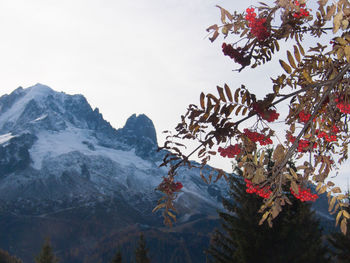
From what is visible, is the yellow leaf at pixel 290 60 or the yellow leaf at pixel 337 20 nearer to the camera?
the yellow leaf at pixel 337 20

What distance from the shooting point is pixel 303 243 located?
12.8m

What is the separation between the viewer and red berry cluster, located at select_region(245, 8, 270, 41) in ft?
8.74

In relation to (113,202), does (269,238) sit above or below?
above

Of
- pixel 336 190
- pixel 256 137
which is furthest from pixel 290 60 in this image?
pixel 336 190

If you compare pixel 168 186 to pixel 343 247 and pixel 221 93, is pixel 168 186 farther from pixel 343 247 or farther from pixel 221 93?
pixel 343 247

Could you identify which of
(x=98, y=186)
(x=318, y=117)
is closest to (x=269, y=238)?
(x=318, y=117)

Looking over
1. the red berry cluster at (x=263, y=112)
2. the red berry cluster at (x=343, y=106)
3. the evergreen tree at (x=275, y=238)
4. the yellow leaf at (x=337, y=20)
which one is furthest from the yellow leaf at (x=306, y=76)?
the evergreen tree at (x=275, y=238)

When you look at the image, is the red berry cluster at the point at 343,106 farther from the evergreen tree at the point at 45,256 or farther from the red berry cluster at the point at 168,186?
the evergreen tree at the point at 45,256

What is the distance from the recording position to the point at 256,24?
2.67m

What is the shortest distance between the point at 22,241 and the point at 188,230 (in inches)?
3042

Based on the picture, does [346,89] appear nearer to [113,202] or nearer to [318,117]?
[318,117]

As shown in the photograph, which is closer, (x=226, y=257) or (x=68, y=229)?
(x=226, y=257)

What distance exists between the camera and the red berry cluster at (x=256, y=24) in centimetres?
266

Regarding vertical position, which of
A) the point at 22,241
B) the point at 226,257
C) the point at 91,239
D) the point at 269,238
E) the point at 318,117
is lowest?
the point at 22,241
